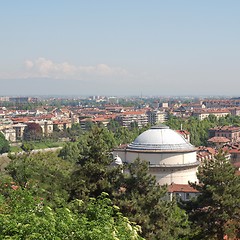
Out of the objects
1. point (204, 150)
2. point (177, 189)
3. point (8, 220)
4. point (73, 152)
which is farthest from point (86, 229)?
point (73, 152)

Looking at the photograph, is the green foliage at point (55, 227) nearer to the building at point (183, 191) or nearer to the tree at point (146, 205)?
the tree at point (146, 205)

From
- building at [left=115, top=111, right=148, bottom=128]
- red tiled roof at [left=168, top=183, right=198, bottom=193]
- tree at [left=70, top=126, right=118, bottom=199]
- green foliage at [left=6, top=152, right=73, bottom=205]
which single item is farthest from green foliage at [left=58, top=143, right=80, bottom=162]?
building at [left=115, top=111, right=148, bottom=128]

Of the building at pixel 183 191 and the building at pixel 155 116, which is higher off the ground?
the building at pixel 183 191

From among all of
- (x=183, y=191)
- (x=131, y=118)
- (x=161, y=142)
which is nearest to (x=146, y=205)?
(x=183, y=191)

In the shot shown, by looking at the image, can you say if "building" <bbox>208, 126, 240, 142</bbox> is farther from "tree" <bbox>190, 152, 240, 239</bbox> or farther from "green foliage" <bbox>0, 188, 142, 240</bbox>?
"green foliage" <bbox>0, 188, 142, 240</bbox>

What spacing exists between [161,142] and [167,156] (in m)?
0.95

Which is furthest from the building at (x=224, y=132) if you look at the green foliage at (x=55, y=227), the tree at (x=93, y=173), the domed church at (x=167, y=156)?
the green foliage at (x=55, y=227)

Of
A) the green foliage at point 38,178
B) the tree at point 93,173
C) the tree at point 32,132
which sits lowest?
the tree at point 32,132

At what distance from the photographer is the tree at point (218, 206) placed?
51.3 ft

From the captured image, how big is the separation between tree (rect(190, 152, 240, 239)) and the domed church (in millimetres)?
10457

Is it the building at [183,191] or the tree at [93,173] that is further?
the building at [183,191]

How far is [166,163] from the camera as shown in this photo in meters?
27.2

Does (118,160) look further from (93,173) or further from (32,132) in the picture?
(32,132)

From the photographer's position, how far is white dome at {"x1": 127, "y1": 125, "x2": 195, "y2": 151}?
27.5 meters
